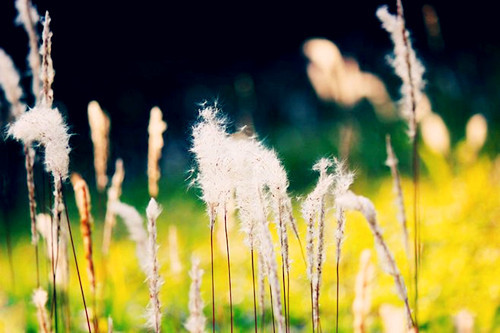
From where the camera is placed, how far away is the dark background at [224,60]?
6.21m

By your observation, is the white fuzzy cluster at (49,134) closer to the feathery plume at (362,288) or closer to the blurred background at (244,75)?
the feathery plume at (362,288)

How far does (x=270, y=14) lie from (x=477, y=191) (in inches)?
199

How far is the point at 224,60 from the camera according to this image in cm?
756

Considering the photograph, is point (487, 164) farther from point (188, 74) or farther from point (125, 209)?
point (188, 74)

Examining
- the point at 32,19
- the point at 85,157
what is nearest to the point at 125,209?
the point at 32,19

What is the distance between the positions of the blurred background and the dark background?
0.05 ft

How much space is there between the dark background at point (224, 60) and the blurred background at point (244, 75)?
0.01m

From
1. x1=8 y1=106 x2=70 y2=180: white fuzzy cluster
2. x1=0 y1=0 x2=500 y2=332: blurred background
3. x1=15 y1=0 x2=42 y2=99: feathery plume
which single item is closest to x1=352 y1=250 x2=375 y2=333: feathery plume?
x1=8 y1=106 x2=70 y2=180: white fuzzy cluster

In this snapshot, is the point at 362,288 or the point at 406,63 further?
the point at 406,63

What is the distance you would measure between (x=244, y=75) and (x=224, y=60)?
507 mm

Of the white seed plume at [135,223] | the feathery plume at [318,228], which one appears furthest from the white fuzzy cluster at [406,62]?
the white seed plume at [135,223]

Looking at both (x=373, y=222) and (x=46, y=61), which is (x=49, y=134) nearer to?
(x=46, y=61)

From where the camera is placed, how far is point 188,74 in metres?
7.49

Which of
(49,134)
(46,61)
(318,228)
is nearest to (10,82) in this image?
(46,61)
